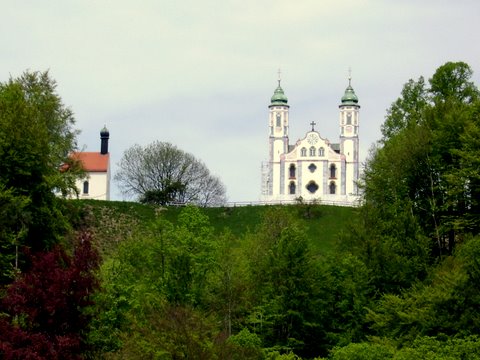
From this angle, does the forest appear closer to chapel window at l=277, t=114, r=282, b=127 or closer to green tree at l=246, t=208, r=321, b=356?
green tree at l=246, t=208, r=321, b=356

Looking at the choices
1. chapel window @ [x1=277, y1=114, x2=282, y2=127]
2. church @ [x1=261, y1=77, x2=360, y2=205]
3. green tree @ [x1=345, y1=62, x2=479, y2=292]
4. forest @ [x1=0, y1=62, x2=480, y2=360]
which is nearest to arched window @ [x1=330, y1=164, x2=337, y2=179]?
church @ [x1=261, y1=77, x2=360, y2=205]

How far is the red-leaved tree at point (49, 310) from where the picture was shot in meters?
32.0

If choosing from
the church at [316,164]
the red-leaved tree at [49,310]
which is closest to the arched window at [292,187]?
the church at [316,164]

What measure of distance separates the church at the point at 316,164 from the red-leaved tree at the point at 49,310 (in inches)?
3636

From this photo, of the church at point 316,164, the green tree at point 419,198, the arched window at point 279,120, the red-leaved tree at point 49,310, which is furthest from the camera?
the arched window at point 279,120

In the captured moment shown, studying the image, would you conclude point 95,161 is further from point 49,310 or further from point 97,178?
point 49,310

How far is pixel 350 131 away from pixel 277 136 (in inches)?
348

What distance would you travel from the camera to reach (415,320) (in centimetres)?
3725

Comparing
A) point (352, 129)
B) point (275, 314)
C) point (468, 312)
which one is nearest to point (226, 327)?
point (275, 314)

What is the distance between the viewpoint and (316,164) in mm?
130875

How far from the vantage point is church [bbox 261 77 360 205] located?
129 meters

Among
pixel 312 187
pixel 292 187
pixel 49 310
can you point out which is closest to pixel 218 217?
pixel 49 310

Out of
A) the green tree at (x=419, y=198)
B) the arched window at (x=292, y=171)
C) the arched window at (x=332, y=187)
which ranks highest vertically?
the arched window at (x=292, y=171)

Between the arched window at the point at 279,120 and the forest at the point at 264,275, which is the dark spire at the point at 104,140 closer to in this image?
the arched window at the point at 279,120
